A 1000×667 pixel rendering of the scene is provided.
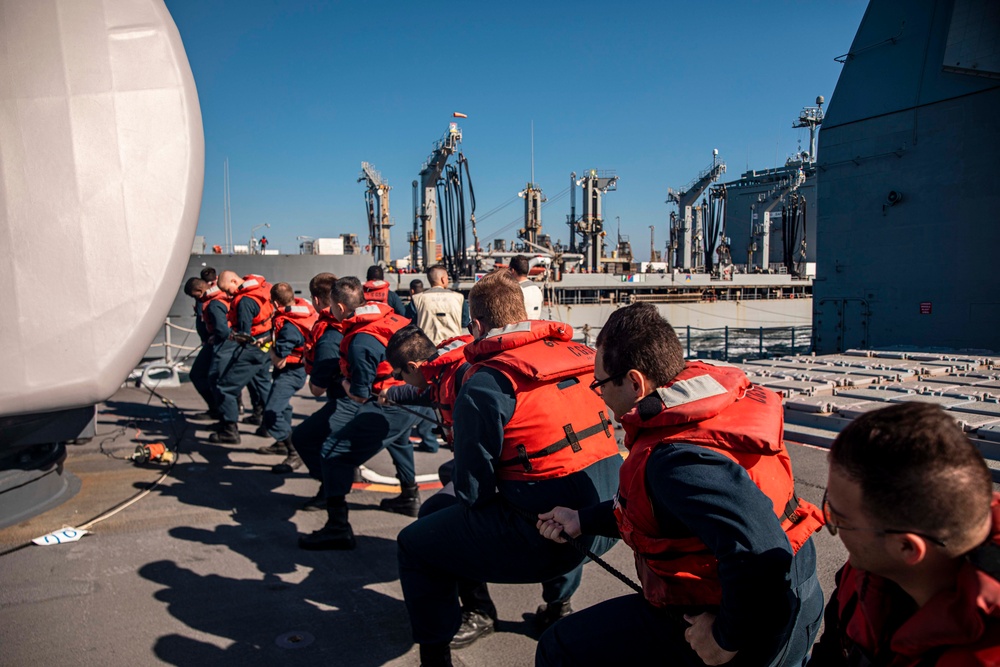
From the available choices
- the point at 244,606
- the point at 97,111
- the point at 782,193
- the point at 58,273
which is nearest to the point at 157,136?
the point at 97,111

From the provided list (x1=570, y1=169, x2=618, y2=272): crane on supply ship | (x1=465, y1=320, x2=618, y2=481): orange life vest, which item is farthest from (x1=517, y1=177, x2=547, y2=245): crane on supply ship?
(x1=465, y1=320, x2=618, y2=481): orange life vest

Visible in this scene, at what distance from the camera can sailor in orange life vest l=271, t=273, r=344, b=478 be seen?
4.68 meters

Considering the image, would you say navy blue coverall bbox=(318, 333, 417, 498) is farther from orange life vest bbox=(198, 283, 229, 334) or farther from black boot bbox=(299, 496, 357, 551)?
orange life vest bbox=(198, 283, 229, 334)

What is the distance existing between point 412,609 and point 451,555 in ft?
1.03

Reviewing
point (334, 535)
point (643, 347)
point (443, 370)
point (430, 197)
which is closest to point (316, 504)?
point (334, 535)

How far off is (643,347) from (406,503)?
11.4 ft

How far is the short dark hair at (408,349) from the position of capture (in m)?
3.68

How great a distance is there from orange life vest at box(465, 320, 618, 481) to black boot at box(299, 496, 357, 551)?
203 cm

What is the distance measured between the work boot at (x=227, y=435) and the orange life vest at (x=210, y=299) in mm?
1279

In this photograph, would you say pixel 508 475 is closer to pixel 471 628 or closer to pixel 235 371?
pixel 471 628

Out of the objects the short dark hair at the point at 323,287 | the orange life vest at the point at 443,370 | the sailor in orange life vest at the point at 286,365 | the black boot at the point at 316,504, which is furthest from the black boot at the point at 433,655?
the sailor in orange life vest at the point at 286,365

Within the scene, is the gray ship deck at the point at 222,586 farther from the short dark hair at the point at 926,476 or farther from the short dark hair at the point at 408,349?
the short dark hair at the point at 926,476

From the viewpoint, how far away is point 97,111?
194cm

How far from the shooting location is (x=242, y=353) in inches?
283
